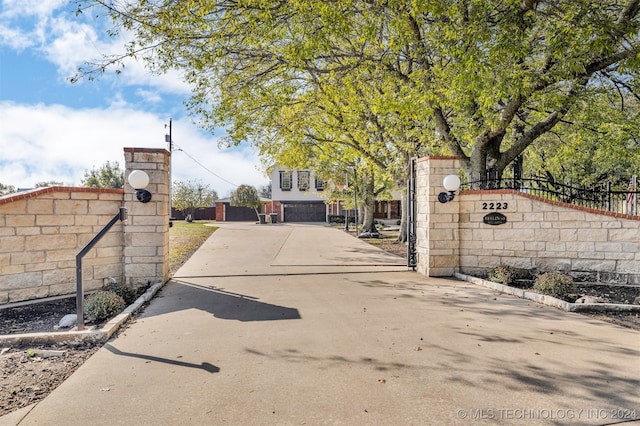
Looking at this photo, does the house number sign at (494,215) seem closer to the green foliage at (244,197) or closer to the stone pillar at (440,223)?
the stone pillar at (440,223)

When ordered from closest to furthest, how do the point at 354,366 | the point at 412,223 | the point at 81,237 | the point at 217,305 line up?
the point at 354,366 < the point at 217,305 < the point at 81,237 < the point at 412,223

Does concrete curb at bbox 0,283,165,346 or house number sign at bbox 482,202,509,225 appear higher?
house number sign at bbox 482,202,509,225

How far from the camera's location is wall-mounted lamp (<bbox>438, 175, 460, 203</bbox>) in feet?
23.1

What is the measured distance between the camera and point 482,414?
236 cm

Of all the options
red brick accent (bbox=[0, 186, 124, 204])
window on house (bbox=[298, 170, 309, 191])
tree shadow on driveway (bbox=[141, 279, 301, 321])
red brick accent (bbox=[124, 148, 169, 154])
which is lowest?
tree shadow on driveway (bbox=[141, 279, 301, 321])

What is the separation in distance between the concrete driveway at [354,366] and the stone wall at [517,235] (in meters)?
1.75

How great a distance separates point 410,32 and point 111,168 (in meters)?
44.9

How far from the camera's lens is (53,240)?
5559 mm

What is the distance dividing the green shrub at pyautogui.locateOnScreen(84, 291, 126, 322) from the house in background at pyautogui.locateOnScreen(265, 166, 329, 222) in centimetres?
2958

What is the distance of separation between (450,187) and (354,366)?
16.4 feet

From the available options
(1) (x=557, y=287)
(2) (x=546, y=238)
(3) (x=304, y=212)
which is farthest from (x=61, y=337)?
(3) (x=304, y=212)

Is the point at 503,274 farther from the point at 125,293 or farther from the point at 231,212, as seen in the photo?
the point at 231,212

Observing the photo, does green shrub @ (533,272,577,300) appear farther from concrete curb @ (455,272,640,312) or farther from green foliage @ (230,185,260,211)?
green foliage @ (230,185,260,211)

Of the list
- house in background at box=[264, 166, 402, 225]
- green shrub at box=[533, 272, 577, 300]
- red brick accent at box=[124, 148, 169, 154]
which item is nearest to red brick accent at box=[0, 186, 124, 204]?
red brick accent at box=[124, 148, 169, 154]
